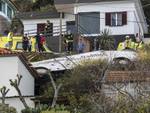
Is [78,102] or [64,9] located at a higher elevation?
[64,9]

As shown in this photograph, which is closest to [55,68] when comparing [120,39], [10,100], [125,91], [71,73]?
[71,73]

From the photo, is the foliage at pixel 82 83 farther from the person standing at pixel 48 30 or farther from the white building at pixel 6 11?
the white building at pixel 6 11

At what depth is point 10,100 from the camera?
33219mm

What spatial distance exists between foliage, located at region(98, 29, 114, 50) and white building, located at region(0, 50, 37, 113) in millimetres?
11113

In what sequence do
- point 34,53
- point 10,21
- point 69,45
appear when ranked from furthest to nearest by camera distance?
point 10,21 → point 69,45 → point 34,53

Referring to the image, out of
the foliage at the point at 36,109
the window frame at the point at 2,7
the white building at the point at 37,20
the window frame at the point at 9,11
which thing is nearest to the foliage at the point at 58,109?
the foliage at the point at 36,109

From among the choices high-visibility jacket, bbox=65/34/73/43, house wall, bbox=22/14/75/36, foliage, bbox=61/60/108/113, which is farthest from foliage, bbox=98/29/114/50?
foliage, bbox=61/60/108/113

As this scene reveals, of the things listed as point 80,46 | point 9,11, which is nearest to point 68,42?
point 80,46

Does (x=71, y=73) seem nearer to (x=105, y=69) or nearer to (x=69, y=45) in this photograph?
(x=105, y=69)

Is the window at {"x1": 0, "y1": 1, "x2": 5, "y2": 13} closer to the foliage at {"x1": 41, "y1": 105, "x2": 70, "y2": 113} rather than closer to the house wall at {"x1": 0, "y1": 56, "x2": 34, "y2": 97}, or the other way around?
the house wall at {"x1": 0, "y1": 56, "x2": 34, "y2": 97}

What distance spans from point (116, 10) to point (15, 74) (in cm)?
2095

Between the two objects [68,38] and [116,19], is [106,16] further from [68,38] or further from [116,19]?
[68,38]

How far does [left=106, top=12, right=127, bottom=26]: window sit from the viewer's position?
173 feet

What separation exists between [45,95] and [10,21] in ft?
118
